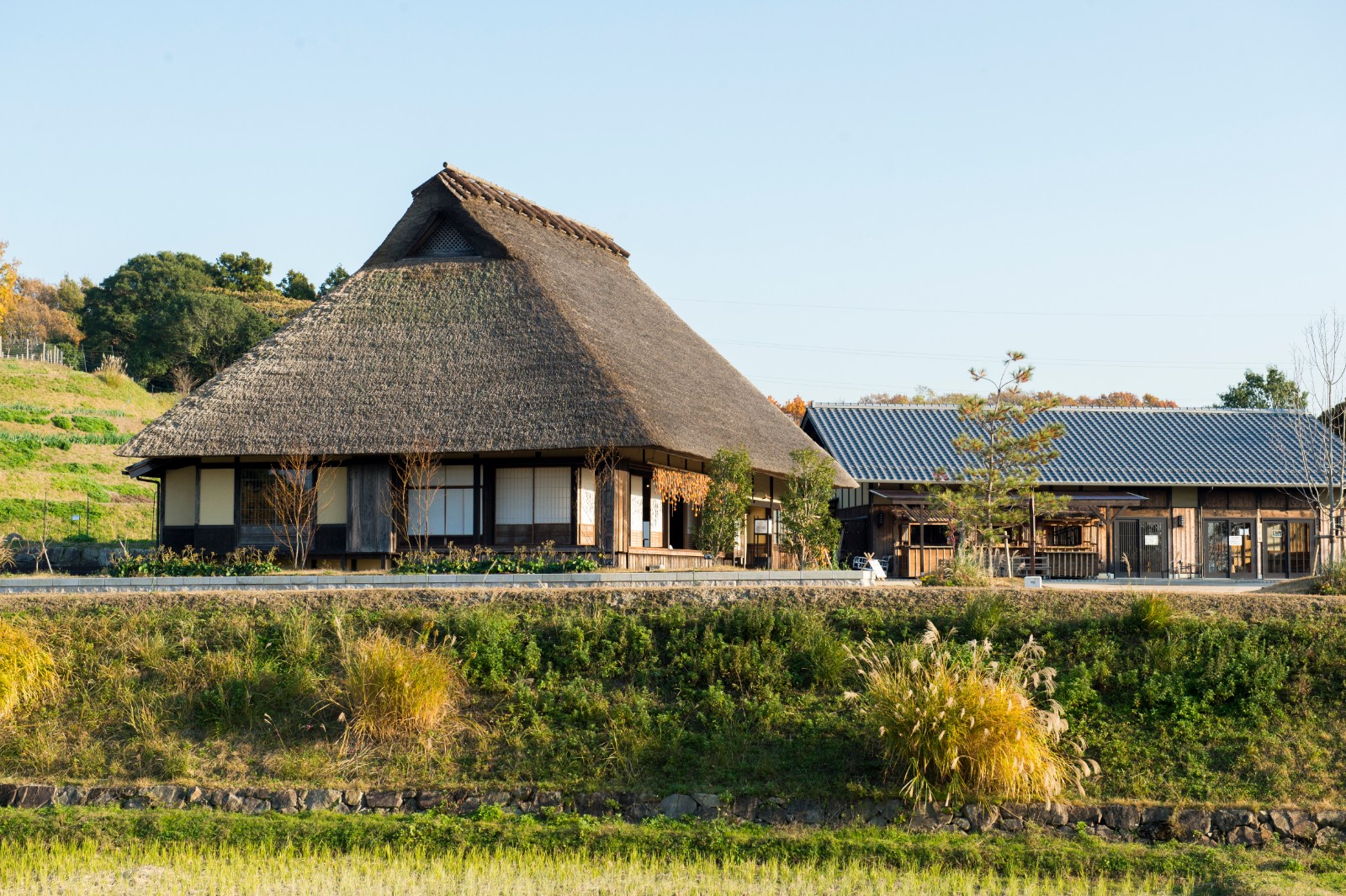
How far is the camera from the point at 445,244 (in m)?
25.7

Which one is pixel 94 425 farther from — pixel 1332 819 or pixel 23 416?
pixel 1332 819

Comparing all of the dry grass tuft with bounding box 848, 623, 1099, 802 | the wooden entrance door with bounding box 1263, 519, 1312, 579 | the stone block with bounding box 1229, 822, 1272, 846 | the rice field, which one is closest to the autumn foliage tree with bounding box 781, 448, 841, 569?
the dry grass tuft with bounding box 848, 623, 1099, 802

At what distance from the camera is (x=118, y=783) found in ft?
41.9

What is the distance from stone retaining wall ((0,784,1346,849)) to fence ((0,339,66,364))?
147ft

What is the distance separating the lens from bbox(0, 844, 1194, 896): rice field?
9.67 metres

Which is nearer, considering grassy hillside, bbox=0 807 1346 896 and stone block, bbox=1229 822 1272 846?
grassy hillside, bbox=0 807 1346 896

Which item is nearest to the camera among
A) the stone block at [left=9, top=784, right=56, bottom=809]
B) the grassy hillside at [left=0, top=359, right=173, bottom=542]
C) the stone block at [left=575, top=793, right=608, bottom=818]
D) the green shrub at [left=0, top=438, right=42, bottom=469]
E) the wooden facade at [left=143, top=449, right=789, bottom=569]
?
the stone block at [left=575, top=793, right=608, bottom=818]

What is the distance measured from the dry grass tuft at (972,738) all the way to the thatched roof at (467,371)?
8493 millimetres

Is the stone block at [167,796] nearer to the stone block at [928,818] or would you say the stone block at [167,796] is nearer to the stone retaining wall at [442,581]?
the stone retaining wall at [442,581]

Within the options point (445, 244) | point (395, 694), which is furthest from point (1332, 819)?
point (445, 244)

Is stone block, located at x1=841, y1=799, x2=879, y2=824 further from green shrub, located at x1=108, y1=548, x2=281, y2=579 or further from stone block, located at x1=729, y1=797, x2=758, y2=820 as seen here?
green shrub, located at x1=108, y1=548, x2=281, y2=579

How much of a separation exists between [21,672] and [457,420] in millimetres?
8421

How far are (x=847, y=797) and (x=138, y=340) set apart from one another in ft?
176

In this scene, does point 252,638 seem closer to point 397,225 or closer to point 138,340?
point 397,225
